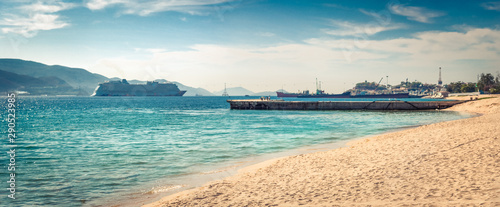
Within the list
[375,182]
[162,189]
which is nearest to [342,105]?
[375,182]

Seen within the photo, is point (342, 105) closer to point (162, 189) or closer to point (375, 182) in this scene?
point (375, 182)

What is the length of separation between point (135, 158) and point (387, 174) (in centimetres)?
1133

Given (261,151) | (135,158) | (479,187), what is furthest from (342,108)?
(479,187)

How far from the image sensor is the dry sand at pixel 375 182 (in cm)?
626

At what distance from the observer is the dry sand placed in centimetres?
626

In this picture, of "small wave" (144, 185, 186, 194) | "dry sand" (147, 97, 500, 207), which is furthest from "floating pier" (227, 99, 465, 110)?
"small wave" (144, 185, 186, 194)

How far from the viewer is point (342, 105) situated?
67.9m

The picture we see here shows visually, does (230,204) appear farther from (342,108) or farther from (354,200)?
(342,108)

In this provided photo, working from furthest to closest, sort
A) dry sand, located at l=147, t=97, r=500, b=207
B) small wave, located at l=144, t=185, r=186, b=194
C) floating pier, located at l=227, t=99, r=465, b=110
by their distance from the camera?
floating pier, located at l=227, t=99, r=465, b=110, small wave, located at l=144, t=185, r=186, b=194, dry sand, located at l=147, t=97, r=500, b=207

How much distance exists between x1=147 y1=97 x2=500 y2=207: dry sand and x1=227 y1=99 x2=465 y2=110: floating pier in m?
56.9

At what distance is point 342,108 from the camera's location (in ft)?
221

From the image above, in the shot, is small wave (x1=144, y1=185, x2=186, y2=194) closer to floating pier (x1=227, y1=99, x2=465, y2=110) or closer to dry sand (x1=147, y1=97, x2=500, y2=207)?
dry sand (x1=147, y1=97, x2=500, y2=207)

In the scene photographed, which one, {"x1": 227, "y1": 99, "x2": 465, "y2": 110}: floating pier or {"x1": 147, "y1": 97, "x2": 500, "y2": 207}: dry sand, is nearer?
{"x1": 147, "y1": 97, "x2": 500, "y2": 207}: dry sand

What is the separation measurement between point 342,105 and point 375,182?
62.9 metres
